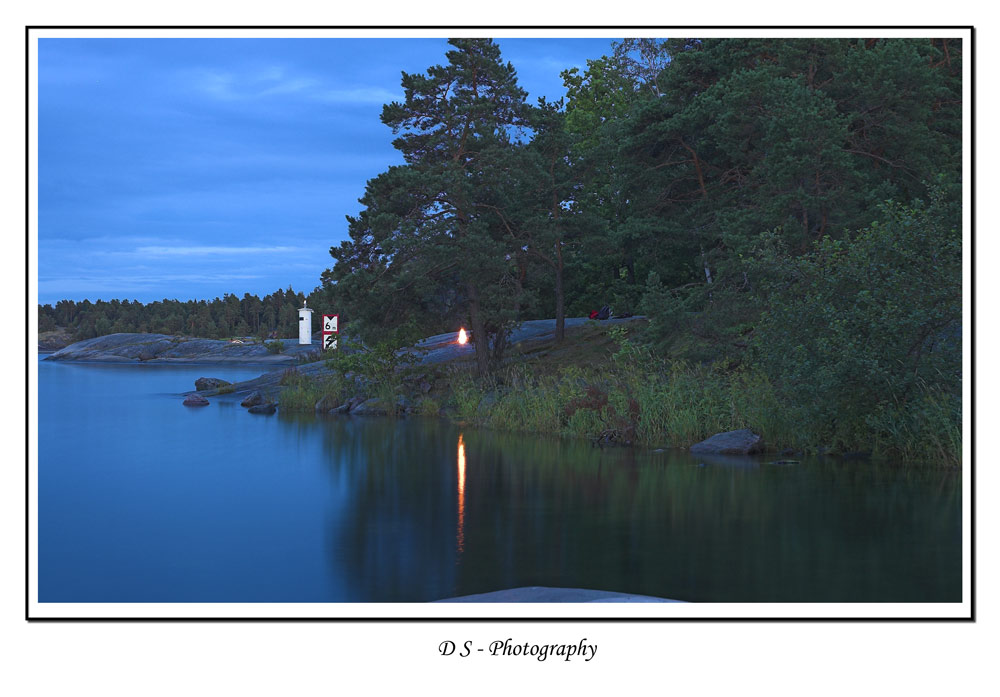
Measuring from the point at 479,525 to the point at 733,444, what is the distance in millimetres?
6712

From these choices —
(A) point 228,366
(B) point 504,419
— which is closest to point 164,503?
(B) point 504,419

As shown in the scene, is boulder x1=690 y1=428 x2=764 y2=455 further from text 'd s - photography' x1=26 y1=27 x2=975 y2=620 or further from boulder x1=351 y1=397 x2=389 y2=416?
boulder x1=351 y1=397 x2=389 y2=416

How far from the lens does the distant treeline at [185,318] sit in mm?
83125

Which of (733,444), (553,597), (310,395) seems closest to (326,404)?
(310,395)

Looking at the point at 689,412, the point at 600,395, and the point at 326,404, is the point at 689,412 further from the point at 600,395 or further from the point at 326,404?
the point at 326,404

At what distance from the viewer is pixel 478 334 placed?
25688 millimetres

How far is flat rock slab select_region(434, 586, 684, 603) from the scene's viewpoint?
6824 millimetres

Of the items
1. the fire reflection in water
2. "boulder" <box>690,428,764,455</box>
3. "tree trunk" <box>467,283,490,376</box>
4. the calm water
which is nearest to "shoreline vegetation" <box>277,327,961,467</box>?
"boulder" <box>690,428,764,455</box>

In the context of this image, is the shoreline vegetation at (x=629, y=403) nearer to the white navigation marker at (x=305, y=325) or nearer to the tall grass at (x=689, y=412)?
the tall grass at (x=689, y=412)

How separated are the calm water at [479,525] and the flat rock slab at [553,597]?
1.36 ft

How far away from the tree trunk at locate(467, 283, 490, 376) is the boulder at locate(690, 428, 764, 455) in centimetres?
1024

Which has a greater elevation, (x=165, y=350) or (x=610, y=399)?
(x=165, y=350)

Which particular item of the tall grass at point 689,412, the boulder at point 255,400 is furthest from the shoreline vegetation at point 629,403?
the boulder at point 255,400
